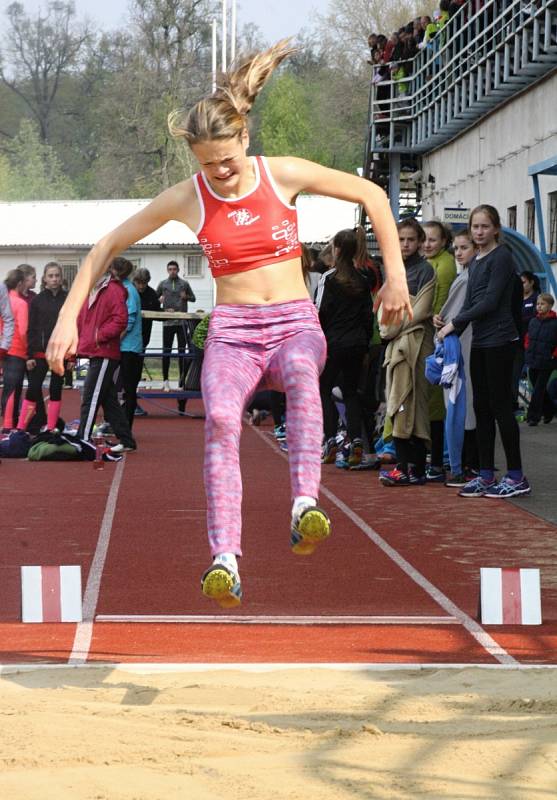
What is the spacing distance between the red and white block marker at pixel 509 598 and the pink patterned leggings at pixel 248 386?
1.44 meters

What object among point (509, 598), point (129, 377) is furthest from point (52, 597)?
point (129, 377)

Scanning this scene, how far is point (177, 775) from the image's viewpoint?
4.57 m

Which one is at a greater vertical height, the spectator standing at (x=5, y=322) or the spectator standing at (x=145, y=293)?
the spectator standing at (x=145, y=293)

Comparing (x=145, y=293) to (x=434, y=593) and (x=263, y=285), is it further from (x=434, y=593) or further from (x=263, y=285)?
(x=263, y=285)

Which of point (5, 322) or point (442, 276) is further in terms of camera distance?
point (5, 322)

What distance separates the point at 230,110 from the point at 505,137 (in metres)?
26.8

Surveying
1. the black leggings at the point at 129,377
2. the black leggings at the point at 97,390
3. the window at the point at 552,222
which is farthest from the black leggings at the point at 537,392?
the black leggings at the point at 97,390

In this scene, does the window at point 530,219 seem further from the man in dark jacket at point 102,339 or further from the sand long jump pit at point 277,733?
the sand long jump pit at point 277,733

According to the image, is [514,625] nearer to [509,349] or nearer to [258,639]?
[258,639]

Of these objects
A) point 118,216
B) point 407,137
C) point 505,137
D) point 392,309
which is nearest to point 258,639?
point 392,309

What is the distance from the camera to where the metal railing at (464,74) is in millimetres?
27188

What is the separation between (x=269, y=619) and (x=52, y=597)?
104 centimetres

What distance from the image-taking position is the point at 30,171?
93000 mm

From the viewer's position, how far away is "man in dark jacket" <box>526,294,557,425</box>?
2025cm
